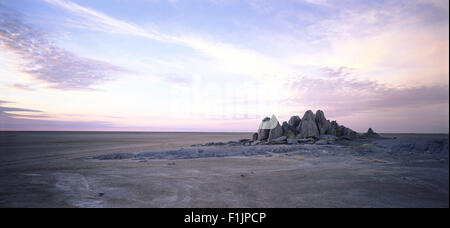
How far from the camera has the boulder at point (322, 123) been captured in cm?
3691

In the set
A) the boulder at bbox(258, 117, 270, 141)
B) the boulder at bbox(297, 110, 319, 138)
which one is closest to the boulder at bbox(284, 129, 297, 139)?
the boulder at bbox(297, 110, 319, 138)

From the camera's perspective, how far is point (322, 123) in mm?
37406

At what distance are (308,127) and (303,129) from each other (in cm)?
89

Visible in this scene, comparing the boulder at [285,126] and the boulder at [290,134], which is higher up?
the boulder at [285,126]

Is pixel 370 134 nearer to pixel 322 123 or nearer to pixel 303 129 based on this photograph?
pixel 322 123

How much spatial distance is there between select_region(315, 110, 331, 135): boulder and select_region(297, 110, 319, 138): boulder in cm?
139

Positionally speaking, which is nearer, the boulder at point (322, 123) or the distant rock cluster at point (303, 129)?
the distant rock cluster at point (303, 129)

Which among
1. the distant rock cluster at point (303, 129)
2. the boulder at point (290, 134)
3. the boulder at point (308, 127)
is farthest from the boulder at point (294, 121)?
the boulder at point (290, 134)

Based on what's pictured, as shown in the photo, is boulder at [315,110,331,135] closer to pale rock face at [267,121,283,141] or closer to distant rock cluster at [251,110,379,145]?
distant rock cluster at [251,110,379,145]

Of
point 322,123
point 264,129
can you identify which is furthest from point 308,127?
point 264,129

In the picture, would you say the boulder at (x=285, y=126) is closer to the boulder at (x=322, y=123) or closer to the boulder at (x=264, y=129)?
the boulder at (x=264, y=129)
